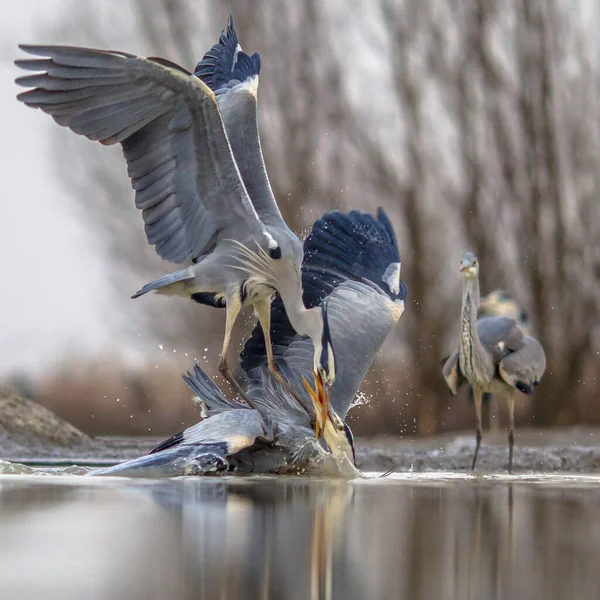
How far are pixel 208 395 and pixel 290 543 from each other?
10.2 feet

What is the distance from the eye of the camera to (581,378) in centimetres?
1216

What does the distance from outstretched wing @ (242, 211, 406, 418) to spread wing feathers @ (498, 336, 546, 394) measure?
161 cm

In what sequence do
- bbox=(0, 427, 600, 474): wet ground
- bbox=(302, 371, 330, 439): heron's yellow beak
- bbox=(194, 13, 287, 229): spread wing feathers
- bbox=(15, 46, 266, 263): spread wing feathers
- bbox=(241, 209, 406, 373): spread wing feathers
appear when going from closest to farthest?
bbox=(15, 46, 266, 263): spread wing feathers < bbox=(302, 371, 330, 439): heron's yellow beak < bbox=(194, 13, 287, 229): spread wing feathers < bbox=(241, 209, 406, 373): spread wing feathers < bbox=(0, 427, 600, 474): wet ground

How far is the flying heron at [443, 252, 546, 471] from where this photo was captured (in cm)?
872

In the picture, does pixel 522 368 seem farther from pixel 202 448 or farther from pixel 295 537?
pixel 295 537

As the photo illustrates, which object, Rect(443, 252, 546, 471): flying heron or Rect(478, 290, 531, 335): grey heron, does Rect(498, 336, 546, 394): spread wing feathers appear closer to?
Rect(443, 252, 546, 471): flying heron

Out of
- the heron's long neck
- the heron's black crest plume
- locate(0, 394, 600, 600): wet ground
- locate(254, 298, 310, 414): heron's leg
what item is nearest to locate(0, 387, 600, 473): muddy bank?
the heron's long neck

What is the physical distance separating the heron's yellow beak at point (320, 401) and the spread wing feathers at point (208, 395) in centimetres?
35

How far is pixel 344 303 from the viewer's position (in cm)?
718

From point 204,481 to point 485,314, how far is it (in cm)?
586

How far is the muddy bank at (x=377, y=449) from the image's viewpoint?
27.3 ft

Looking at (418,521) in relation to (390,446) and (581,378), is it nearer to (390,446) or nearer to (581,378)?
(390,446)

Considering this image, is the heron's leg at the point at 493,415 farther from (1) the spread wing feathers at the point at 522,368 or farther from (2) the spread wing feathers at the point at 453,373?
(1) the spread wing feathers at the point at 522,368

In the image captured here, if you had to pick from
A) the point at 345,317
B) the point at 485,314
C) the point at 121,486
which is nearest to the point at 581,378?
the point at 485,314
